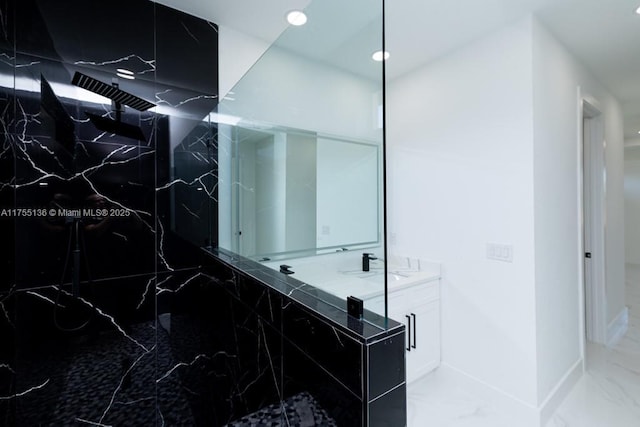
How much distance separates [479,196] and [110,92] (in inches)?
97.8

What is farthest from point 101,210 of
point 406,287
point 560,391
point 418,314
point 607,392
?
point 607,392

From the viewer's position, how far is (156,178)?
1.94 meters

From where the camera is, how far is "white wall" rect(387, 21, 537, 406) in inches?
74.1

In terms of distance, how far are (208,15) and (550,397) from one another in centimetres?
345

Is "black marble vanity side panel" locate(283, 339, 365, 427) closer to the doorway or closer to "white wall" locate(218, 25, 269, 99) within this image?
"white wall" locate(218, 25, 269, 99)

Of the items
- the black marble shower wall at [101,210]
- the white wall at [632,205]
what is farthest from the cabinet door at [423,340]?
the white wall at [632,205]

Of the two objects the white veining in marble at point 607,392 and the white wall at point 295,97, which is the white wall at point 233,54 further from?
the white veining in marble at point 607,392

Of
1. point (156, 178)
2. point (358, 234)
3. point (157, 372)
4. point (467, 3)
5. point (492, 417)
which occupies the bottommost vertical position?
point (492, 417)

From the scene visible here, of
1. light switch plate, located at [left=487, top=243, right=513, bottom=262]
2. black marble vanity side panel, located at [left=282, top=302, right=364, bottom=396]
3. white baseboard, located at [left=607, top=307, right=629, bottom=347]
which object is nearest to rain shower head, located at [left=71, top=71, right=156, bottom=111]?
black marble vanity side panel, located at [left=282, top=302, right=364, bottom=396]

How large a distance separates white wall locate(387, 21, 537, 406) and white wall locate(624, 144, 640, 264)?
7.16 m

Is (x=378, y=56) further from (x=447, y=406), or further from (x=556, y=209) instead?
(x=447, y=406)

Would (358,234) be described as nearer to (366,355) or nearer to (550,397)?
(366,355)

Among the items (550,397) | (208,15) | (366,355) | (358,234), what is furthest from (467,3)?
(550,397)

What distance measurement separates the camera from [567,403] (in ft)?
6.76
